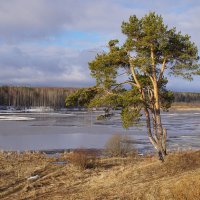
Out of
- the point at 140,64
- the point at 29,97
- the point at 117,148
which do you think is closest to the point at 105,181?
the point at 140,64

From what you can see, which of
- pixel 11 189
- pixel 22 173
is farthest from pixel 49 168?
pixel 11 189

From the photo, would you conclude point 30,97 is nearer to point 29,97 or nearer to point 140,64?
point 29,97

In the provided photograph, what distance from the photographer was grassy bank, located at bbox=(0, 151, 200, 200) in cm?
1219

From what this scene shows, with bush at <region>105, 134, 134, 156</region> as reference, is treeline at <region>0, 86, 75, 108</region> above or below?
above

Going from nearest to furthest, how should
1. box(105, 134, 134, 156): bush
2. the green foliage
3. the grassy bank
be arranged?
the grassy bank → the green foliage → box(105, 134, 134, 156): bush

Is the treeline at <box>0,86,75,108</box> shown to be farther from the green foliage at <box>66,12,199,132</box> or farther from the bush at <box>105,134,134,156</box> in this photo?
the green foliage at <box>66,12,199,132</box>

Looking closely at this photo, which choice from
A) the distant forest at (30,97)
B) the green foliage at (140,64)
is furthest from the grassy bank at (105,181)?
the distant forest at (30,97)

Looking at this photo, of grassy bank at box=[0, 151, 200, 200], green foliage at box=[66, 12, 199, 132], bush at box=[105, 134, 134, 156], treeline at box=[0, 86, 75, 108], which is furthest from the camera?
treeline at box=[0, 86, 75, 108]

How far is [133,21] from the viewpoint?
60.1 feet

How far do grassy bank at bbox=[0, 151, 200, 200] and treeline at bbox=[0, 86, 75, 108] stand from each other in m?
130

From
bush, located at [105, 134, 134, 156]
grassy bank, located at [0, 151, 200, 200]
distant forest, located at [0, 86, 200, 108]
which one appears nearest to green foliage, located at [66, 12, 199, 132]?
grassy bank, located at [0, 151, 200, 200]

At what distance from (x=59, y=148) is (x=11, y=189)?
16.8 meters

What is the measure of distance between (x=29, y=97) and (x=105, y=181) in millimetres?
146799

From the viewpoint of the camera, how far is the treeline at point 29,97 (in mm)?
150500
